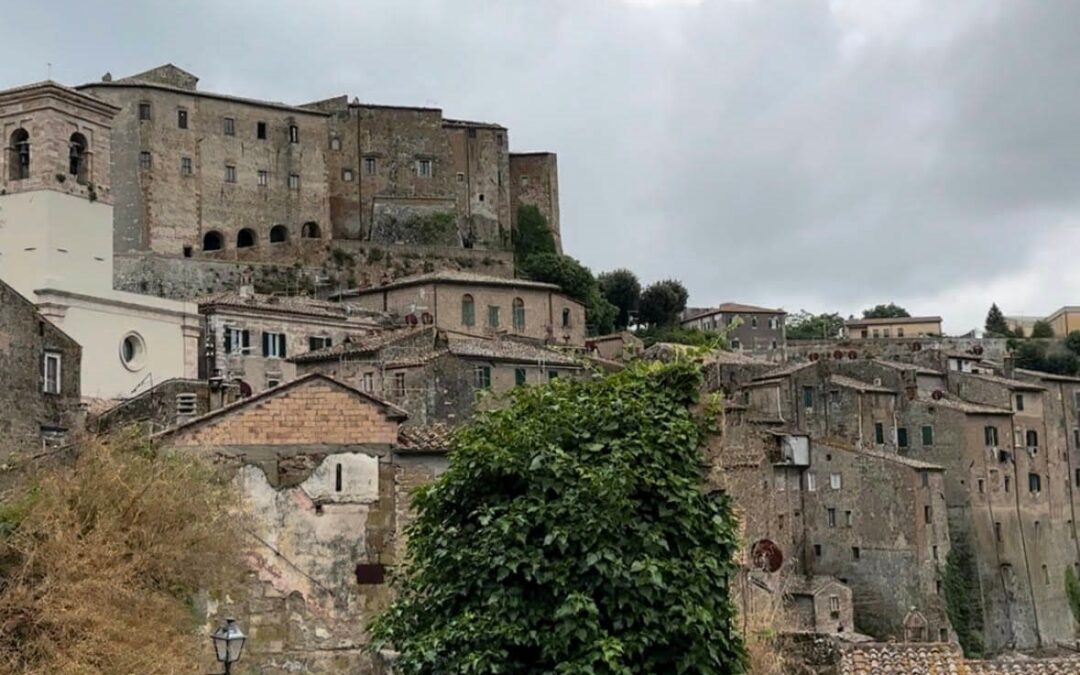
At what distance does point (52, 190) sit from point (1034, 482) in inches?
1845

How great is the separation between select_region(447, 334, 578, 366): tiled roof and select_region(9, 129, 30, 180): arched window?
16212 millimetres

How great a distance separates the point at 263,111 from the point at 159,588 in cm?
8036

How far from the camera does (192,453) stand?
22.7m

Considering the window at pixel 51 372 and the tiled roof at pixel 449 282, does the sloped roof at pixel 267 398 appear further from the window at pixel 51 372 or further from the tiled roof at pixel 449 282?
the tiled roof at pixel 449 282

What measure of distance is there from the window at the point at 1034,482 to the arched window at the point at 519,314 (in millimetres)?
25044

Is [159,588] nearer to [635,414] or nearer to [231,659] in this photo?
[231,659]

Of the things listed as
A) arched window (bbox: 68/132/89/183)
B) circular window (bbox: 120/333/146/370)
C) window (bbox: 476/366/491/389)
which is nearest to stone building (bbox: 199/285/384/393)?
circular window (bbox: 120/333/146/370)

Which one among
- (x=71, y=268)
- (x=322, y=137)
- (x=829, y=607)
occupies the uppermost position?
(x=322, y=137)

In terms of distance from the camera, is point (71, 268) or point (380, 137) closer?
point (71, 268)

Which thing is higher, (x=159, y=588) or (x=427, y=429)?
(x=427, y=429)

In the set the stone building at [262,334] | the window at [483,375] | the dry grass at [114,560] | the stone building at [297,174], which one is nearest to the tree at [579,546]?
the dry grass at [114,560]

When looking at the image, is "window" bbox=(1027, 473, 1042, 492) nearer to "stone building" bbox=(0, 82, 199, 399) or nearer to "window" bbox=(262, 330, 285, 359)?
"window" bbox=(262, 330, 285, 359)

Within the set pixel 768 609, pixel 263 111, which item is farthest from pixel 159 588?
pixel 263 111

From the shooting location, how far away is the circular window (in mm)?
54375
